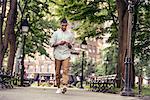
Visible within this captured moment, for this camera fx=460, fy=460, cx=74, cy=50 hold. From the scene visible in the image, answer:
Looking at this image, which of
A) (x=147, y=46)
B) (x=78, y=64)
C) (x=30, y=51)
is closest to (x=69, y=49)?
(x=147, y=46)

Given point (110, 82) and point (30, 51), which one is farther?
point (30, 51)

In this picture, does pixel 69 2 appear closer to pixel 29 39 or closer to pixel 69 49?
pixel 29 39

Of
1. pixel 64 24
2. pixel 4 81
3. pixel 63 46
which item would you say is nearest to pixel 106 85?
pixel 4 81

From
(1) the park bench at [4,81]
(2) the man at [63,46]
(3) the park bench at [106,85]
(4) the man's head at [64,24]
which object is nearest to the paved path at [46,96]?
(2) the man at [63,46]

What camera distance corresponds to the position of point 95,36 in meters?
35.2

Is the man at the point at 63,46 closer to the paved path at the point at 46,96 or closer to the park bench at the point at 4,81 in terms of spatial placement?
the paved path at the point at 46,96

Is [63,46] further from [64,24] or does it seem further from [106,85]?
[106,85]

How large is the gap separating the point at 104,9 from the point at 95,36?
15.4 ft

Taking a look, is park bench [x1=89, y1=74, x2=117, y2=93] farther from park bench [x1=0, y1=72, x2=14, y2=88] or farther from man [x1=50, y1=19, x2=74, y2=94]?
man [x1=50, y1=19, x2=74, y2=94]

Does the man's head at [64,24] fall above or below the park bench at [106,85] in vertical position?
above

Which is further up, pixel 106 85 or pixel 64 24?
pixel 64 24

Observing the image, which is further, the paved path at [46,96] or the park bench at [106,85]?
the park bench at [106,85]

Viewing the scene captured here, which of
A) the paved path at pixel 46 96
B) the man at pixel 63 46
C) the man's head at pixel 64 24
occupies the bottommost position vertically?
the paved path at pixel 46 96

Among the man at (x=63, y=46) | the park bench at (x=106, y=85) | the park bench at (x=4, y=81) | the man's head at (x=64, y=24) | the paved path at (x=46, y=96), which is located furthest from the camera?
the park bench at (x=106, y=85)
